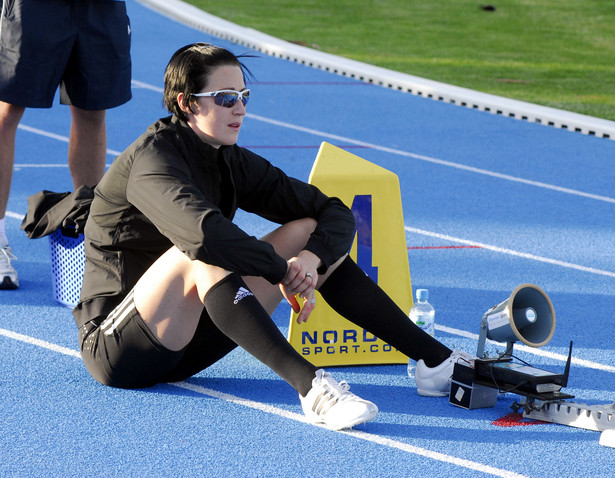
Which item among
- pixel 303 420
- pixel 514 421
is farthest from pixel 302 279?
pixel 514 421

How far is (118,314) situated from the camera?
3469mm

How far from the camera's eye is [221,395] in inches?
148

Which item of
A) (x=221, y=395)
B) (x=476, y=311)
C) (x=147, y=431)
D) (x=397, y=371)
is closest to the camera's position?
(x=147, y=431)

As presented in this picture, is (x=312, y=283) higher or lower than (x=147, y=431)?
higher

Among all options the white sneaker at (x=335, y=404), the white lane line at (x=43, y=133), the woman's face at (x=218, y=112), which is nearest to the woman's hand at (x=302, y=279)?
the white sneaker at (x=335, y=404)

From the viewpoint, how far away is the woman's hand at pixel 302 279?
3.36 meters

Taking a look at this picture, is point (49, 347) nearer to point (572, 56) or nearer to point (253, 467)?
point (253, 467)

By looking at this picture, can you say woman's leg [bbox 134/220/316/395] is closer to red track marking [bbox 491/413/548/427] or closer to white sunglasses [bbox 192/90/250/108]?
white sunglasses [bbox 192/90/250/108]

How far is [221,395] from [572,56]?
445 inches

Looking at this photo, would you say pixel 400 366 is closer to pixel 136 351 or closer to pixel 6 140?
pixel 136 351

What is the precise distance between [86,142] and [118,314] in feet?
6.29

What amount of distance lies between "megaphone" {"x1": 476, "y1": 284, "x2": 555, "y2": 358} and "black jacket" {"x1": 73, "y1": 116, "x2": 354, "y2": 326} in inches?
21.8

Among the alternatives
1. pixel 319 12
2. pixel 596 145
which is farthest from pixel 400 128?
pixel 319 12

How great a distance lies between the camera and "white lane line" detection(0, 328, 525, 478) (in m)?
3.19
